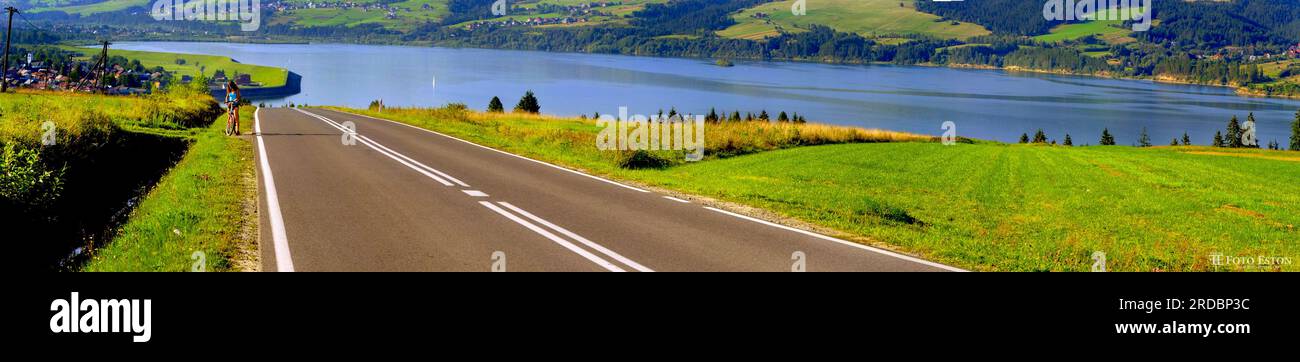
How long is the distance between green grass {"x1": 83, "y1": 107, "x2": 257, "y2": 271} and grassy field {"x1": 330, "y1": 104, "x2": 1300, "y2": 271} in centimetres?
817

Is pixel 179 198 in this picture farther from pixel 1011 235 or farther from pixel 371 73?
pixel 371 73

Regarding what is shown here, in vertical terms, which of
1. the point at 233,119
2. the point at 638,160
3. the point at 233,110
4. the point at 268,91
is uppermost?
the point at 268,91

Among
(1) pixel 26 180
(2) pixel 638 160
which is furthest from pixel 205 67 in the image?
(1) pixel 26 180

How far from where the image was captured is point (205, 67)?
17762 centimetres

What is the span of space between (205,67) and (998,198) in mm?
189813

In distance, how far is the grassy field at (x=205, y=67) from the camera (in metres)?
164

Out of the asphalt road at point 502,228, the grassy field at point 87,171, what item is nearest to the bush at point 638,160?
the asphalt road at point 502,228

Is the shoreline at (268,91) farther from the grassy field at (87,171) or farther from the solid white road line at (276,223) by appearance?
the solid white road line at (276,223)

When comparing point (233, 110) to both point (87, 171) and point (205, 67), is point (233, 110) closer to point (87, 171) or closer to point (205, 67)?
point (87, 171)

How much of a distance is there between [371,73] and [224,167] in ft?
590

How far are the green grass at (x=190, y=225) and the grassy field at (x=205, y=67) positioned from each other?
152m

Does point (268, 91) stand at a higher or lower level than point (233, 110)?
higher
